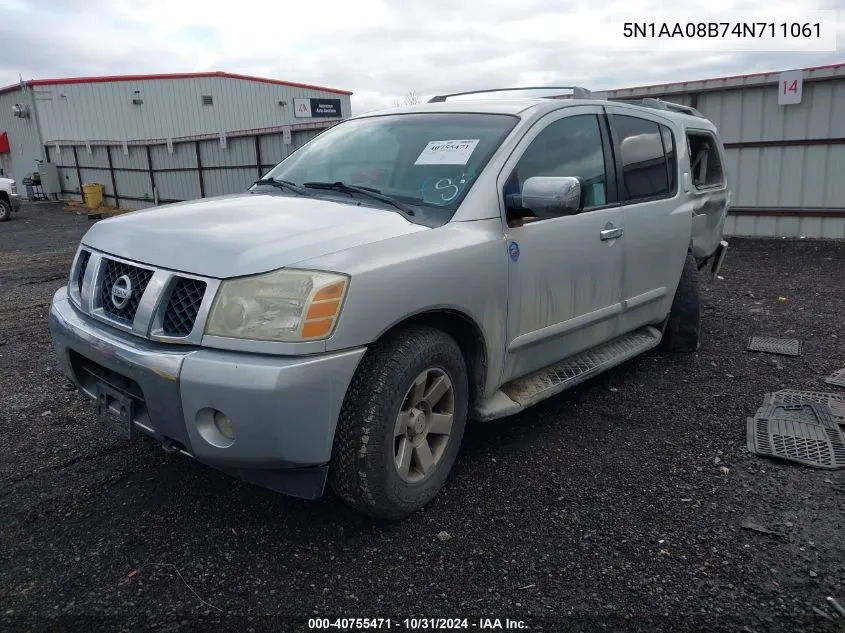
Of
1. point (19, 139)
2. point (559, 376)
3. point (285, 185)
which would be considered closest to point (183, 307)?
point (285, 185)

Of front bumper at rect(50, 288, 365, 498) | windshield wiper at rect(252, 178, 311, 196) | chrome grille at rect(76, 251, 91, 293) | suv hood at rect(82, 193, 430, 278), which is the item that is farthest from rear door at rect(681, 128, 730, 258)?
chrome grille at rect(76, 251, 91, 293)

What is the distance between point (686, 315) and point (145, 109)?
27998mm

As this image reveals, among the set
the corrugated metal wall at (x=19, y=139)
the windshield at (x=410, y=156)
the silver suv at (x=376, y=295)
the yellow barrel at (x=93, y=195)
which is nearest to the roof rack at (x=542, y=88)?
the silver suv at (x=376, y=295)

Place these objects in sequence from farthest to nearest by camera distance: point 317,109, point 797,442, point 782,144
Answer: point 317,109 → point 782,144 → point 797,442

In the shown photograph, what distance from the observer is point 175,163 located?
1906 centimetres

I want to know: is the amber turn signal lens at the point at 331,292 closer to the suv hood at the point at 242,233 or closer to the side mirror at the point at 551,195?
the suv hood at the point at 242,233

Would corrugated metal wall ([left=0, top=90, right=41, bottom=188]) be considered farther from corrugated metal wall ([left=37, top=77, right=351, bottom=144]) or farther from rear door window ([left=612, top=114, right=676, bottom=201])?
rear door window ([left=612, top=114, right=676, bottom=201])

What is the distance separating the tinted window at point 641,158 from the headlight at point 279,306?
2315mm

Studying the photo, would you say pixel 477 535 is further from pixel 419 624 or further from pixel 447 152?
pixel 447 152

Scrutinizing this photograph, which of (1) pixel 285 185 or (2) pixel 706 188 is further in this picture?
(2) pixel 706 188

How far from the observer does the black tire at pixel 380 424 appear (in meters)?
2.50

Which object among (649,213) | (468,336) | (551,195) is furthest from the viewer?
(649,213)

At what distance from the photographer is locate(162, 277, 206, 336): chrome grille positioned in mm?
2436

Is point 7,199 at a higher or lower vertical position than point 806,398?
higher
